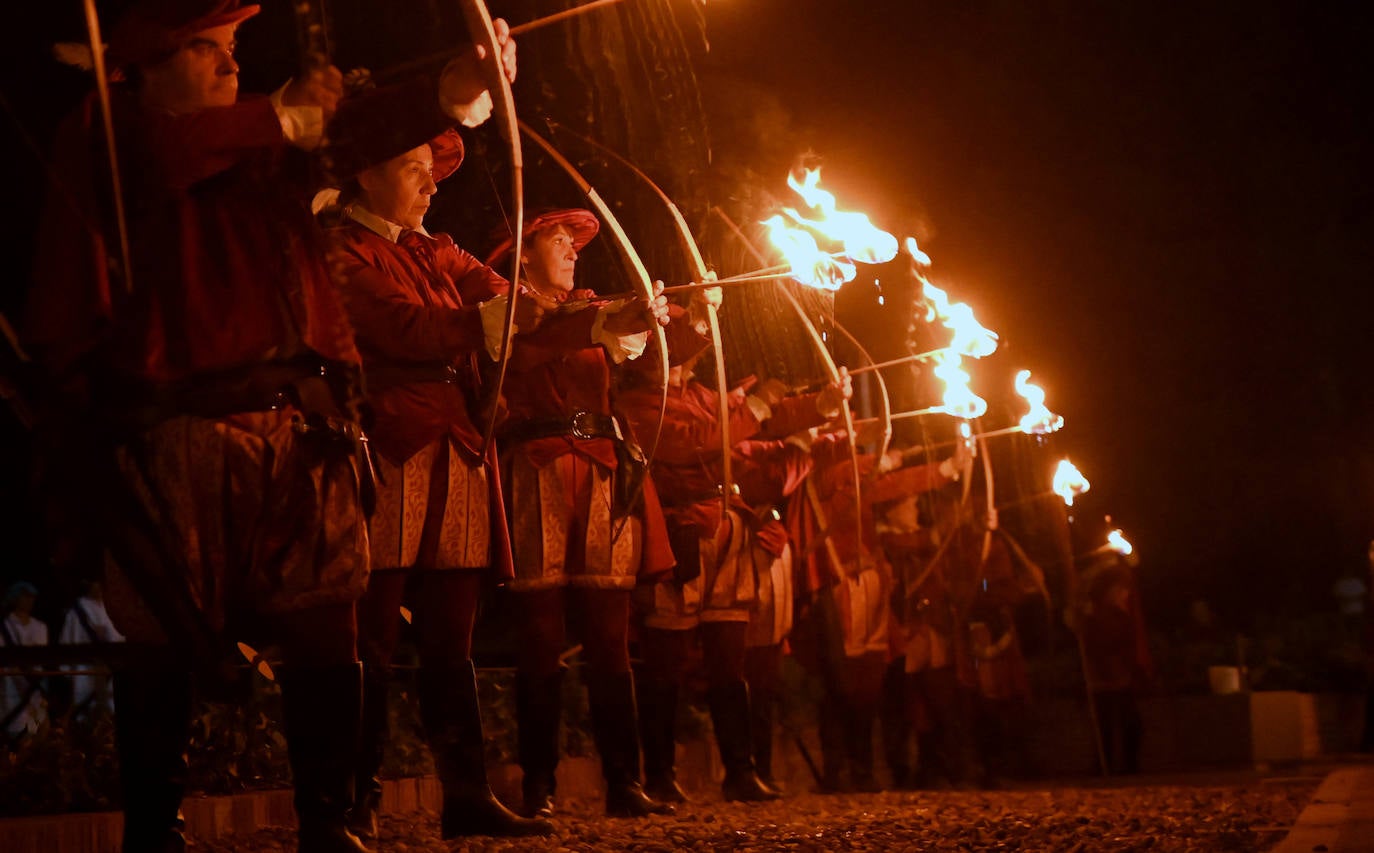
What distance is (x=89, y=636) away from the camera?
1027 centimetres

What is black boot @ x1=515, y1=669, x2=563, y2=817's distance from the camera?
6.41 m

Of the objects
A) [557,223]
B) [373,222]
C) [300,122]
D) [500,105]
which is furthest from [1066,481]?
[300,122]

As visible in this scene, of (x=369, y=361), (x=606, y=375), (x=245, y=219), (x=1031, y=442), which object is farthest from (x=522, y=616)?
(x=1031, y=442)

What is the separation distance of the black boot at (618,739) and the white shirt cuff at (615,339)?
123cm

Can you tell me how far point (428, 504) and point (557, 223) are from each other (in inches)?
64.1

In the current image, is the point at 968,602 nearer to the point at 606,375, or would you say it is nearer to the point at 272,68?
the point at 606,375

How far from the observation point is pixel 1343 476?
22328mm

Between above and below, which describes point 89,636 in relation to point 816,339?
below

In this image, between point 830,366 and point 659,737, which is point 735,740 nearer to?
point 659,737

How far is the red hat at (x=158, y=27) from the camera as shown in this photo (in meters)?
4.05

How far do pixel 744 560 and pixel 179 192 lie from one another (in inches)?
190

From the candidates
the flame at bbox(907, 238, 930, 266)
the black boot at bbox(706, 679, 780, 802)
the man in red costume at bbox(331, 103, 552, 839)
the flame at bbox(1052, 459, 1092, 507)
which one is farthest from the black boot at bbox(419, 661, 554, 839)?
the flame at bbox(1052, 459, 1092, 507)

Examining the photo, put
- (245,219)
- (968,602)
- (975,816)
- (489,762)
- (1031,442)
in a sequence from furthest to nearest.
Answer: (1031,442) < (968,602) < (489,762) < (975,816) < (245,219)

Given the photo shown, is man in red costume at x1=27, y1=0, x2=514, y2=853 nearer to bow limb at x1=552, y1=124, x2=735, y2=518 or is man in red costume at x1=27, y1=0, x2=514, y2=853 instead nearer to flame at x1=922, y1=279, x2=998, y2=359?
bow limb at x1=552, y1=124, x2=735, y2=518
